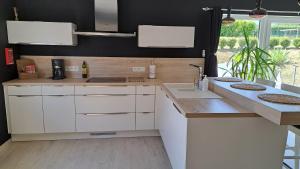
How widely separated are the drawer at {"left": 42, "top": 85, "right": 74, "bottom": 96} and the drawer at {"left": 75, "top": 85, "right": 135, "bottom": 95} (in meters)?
0.09

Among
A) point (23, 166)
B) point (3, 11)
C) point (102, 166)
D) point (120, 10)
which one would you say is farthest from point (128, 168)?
point (3, 11)

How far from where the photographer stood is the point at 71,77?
3541 mm

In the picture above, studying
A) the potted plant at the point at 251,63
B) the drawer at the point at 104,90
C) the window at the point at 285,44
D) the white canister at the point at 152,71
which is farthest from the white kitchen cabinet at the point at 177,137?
the window at the point at 285,44

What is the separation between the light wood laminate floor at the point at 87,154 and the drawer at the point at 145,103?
458mm

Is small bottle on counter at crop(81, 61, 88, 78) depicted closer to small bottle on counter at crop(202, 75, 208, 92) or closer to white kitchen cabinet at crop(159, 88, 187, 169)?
white kitchen cabinet at crop(159, 88, 187, 169)

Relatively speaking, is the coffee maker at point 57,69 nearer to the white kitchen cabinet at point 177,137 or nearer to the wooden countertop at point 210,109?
the white kitchen cabinet at point 177,137

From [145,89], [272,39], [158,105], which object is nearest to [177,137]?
[158,105]

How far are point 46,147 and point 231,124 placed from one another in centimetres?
247

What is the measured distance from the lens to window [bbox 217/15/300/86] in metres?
4.00

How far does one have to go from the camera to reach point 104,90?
10.2 ft

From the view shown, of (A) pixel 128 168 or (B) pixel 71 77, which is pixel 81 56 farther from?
(A) pixel 128 168

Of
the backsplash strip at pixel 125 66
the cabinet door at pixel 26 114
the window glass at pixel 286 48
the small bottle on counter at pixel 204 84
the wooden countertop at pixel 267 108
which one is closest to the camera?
the wooden countertop at pixel 267 108

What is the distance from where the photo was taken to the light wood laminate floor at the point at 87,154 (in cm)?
253

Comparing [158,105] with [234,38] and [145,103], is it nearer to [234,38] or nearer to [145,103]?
[145,103]
